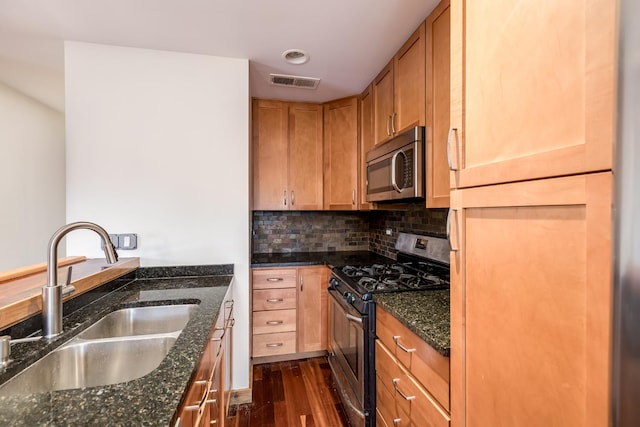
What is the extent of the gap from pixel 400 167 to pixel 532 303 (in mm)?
1245

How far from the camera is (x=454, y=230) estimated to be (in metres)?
0.93

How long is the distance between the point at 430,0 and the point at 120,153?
2.02m

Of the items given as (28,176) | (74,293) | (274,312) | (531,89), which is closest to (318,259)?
(274,312)

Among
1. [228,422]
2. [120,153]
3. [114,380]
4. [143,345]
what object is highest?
[120,153]

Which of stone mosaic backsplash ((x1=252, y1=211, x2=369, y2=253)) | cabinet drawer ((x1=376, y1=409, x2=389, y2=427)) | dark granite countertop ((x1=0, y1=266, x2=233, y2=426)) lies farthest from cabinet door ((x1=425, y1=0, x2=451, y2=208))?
stone mosaic backsplash ((x1=252, y1=211, x2=369, y2=253))

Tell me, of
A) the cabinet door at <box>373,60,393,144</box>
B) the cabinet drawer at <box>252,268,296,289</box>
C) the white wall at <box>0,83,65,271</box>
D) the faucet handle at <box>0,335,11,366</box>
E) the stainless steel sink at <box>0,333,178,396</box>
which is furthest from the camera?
the white wall at <box>0,83,65,271</box>

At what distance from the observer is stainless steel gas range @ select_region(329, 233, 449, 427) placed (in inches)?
61.4

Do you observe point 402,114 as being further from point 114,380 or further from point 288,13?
point 114,380

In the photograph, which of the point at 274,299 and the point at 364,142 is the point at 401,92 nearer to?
the point at 364,142

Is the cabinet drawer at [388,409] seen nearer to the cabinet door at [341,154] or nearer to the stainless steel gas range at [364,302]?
the stainless steel gas range at [364,302]

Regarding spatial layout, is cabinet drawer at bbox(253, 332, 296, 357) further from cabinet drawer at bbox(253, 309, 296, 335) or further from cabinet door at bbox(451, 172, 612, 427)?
cabinet door at bbox(451, 172, 612, 427)

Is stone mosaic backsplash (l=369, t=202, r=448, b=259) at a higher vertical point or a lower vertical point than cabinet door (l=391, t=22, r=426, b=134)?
lower

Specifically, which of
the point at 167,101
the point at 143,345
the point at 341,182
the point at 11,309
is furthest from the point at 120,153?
the point at 341,182

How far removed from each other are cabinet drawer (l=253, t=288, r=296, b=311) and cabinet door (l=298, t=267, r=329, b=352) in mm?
78
